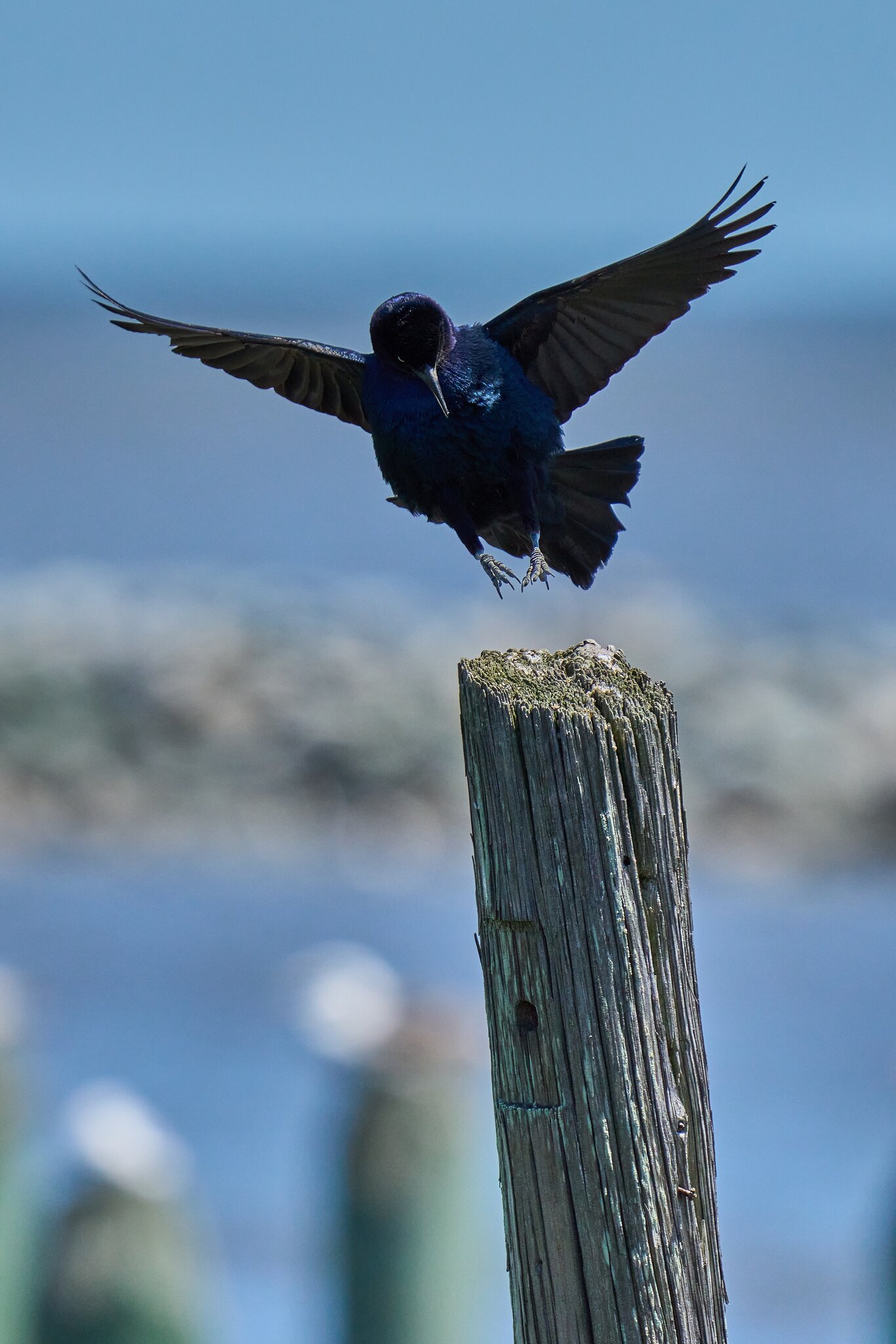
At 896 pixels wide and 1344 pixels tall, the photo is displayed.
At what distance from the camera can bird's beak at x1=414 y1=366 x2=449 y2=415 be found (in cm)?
373

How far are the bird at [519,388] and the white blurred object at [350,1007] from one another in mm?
1283

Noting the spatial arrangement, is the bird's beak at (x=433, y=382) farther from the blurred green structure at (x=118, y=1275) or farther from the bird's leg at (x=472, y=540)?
the blurred green structure at (x=118, y=1275)

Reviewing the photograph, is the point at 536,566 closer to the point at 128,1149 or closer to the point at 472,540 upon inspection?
the point at 472,540

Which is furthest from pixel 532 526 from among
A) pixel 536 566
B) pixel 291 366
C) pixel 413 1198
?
pixel 413 1198

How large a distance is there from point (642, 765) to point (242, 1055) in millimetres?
7478

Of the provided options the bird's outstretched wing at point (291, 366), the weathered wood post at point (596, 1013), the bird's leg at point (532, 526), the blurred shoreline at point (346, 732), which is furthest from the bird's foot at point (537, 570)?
the blurred shoreline at point (346, 732)

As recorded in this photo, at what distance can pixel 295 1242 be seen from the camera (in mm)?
7332

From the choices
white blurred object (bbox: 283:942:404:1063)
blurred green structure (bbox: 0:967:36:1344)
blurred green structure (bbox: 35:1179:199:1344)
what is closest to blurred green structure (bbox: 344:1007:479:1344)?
white blurred object (bbox: 283:942:404:1063)

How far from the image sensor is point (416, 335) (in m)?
3.74

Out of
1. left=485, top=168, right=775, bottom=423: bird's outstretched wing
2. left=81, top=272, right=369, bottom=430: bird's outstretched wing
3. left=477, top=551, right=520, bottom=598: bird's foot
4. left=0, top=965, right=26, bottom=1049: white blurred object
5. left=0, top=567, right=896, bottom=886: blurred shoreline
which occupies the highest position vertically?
left=0, top=567, right=896, bottom=886: blurred shoreline

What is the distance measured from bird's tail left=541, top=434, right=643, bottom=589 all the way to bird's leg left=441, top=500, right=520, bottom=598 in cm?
30

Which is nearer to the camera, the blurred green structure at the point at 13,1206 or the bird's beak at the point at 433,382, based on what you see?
the bird's beak at the point at 433,382

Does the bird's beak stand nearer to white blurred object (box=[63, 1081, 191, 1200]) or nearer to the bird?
the bird

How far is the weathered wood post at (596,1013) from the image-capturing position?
2264mm
